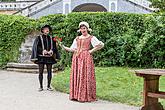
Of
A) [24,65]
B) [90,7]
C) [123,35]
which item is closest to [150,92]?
[123,35]

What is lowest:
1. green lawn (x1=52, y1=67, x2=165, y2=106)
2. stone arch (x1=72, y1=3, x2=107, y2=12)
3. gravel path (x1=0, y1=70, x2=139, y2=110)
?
gravel path (x1=0, y1=70, x2=139, y2=110)

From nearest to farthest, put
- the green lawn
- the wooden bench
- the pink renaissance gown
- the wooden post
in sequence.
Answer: the wooden bench → the wooden post → the pink renaissance gown → the green lawn

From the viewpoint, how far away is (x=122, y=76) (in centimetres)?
1262

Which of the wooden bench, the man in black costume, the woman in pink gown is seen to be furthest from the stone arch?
the wooden bench

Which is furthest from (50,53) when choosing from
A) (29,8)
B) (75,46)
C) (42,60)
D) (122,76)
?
(29,8)

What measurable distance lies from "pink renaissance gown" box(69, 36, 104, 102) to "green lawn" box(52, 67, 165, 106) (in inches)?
20.4

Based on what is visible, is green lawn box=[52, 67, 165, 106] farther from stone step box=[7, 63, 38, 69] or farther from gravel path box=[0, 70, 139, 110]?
stone step box=[7, 63, 38, 69]

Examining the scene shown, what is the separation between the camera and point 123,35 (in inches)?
591

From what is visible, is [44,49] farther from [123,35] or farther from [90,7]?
[90,7]

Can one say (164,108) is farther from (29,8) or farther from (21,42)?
(29,8)

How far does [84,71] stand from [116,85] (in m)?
2.07

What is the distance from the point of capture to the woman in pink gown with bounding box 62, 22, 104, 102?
922cm

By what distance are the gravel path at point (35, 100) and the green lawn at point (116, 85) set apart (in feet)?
1.30

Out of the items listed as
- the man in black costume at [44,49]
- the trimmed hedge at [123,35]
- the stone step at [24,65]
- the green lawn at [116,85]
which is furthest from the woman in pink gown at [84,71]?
the stone step at [24,65]
